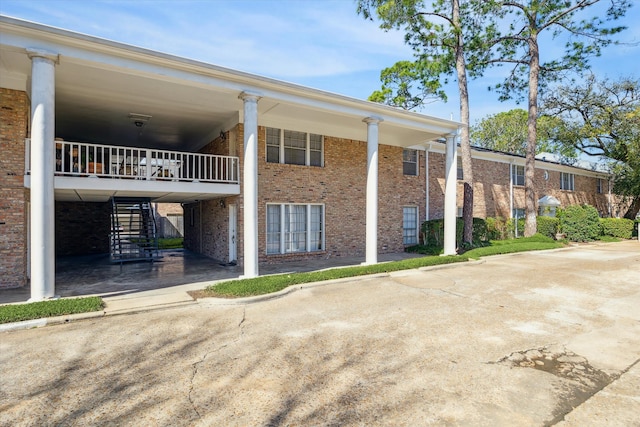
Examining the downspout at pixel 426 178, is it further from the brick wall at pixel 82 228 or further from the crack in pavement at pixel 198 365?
the brick wall at pixel 82 228

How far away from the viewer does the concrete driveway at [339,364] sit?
130 inches

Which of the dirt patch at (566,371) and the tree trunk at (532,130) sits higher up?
the tree trunk at (532,130)

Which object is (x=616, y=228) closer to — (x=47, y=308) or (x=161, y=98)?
(x=161, y=98)

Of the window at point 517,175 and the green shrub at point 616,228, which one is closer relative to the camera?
the window at point 517,175

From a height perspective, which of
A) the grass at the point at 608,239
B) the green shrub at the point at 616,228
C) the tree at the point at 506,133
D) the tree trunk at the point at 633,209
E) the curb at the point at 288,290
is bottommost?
the curb at the point at 288,290

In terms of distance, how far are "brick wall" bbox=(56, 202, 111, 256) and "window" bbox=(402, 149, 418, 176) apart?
1314 cm

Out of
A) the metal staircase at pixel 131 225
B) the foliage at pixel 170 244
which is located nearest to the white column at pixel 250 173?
the metal staircase at pixel 131 225

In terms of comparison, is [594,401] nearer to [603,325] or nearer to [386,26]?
[603,325]

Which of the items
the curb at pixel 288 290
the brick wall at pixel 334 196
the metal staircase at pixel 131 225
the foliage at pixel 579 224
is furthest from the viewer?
the foliage at pixel 579 224

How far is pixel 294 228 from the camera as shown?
12.9 meters

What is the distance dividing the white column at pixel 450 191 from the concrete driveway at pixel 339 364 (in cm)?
580

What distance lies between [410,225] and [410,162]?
9.51 ft

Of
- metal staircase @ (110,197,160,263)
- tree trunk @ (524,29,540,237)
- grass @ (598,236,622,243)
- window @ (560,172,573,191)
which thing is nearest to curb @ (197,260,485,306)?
metal staircase @ (110,197,160,263)

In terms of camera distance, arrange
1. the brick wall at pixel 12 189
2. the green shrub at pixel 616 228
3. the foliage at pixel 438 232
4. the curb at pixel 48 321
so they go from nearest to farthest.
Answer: the curb at pixel 48 321, the brick wall at pixel 12 189, the foliage at pixel 438 232, the green shrub at pixel 616 228
